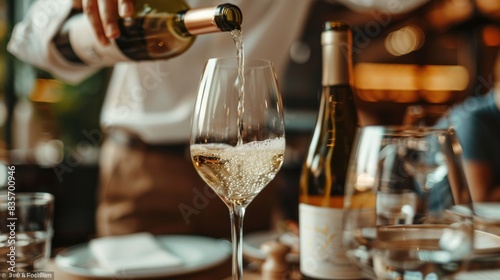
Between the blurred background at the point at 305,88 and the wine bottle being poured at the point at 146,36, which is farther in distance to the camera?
the blurred background at the point at 305,88

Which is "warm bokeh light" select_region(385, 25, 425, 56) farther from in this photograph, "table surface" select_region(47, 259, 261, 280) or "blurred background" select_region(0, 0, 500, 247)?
"table surface" select_region(47, 259, 261, 280)

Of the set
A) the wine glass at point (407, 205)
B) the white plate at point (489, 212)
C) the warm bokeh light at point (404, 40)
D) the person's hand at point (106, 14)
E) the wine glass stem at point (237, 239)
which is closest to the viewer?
the wine glass at point (407, 205)

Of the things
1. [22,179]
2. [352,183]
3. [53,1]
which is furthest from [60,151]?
[352,183]

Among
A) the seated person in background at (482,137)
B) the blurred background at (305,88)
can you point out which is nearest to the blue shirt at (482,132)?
the seated person in background at (482,137)

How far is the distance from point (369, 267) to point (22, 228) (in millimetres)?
487

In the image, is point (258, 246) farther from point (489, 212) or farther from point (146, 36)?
point (489, 212)

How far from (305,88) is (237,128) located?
3.48 metres

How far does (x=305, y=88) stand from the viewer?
406cm

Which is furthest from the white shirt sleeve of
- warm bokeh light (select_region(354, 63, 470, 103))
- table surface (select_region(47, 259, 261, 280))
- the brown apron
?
warm bokeh light (select_region(354, 63, 470, 103))

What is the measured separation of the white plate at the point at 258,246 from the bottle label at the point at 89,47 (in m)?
0.38

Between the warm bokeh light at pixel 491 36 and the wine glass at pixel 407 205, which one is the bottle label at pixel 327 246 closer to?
the wine glass at pixel 407 205

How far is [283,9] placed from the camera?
4.97 ft

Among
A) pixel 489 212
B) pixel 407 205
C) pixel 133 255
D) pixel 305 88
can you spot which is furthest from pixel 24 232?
pixel 305 88

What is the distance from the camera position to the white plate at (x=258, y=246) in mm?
816
